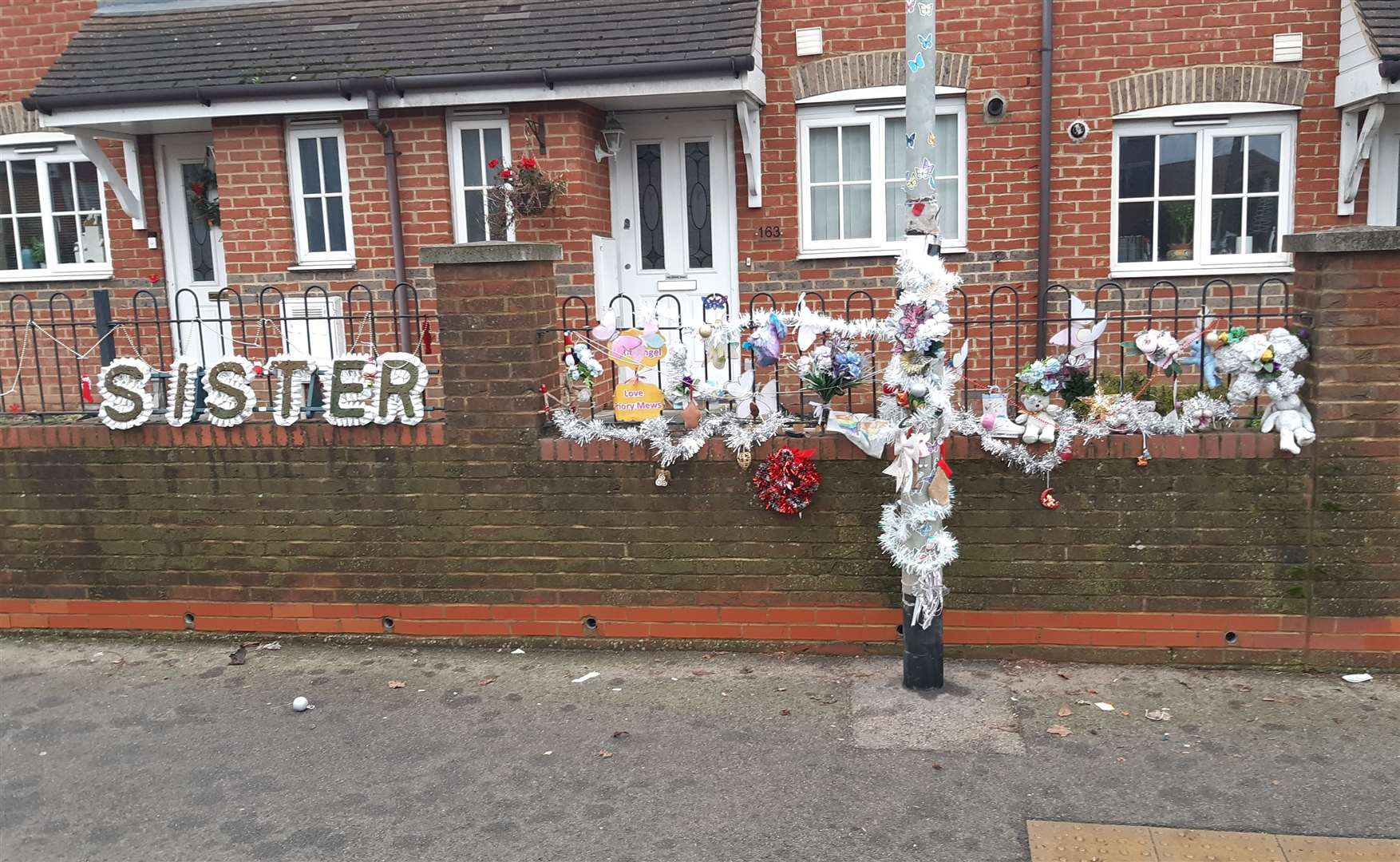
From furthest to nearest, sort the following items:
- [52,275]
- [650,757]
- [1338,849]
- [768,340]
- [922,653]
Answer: [52,275] < [768,340] < [922,653] < [650,757] < [1338,849]

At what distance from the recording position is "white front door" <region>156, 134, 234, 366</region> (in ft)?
32.2

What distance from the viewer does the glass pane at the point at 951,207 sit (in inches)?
354

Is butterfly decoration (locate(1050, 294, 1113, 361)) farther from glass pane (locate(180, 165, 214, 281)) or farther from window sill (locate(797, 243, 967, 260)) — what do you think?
glass pane (locate(180, 165, 214, 281))

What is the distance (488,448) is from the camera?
5344 millimetres

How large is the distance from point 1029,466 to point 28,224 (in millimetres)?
9638

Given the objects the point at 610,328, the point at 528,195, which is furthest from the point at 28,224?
the point at 610,328

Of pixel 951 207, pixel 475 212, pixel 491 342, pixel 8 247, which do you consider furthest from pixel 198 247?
pixel 951 207

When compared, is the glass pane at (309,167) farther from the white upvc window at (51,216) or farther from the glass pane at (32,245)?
the glass pane at (32,245)

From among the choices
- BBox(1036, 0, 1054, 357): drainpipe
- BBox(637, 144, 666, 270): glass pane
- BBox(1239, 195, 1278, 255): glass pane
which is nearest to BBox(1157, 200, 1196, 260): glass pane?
BBox(1239, 195, 1278, 255): glass pane

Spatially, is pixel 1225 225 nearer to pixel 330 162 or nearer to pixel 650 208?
pixel 650 208

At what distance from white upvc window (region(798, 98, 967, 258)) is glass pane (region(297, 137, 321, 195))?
158 inches

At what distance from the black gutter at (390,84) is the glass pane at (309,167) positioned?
69cm

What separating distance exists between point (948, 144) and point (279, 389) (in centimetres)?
575

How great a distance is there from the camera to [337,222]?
935 centimetres
